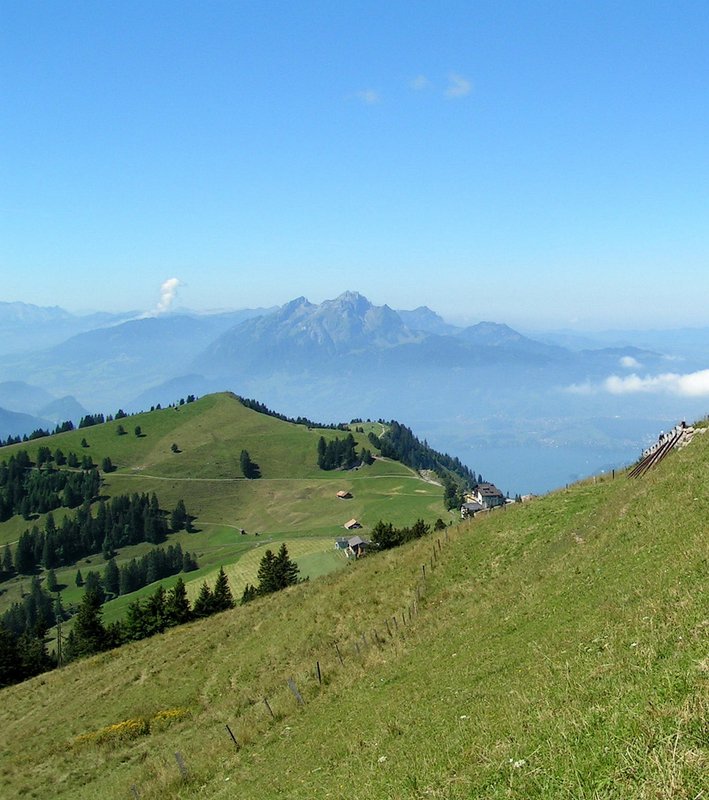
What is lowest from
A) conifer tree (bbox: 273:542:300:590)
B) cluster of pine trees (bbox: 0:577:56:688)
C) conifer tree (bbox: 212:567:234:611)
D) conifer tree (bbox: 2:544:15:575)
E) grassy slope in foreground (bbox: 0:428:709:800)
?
conifer tree (bbox: 2:544:15:575)

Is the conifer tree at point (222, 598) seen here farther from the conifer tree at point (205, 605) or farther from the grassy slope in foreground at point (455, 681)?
the grassy slope in foreground at point (455, 681)

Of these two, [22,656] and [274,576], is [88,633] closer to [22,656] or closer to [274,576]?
[22,656]

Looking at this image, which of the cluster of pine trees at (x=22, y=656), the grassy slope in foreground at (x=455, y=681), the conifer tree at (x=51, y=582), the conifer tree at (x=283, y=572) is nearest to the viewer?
the grassy slope in foreground at (x=455, y=681)

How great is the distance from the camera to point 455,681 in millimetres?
18141

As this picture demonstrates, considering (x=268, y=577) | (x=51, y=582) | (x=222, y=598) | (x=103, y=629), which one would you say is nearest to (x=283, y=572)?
(x=268, y=577)

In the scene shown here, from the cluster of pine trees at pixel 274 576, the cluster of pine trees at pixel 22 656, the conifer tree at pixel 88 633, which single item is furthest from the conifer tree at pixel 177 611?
the cluster of pine trees at pixel 22 656

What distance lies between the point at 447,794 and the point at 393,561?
32.3m

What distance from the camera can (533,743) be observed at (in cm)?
1023

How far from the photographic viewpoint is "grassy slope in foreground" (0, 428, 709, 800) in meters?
9.62

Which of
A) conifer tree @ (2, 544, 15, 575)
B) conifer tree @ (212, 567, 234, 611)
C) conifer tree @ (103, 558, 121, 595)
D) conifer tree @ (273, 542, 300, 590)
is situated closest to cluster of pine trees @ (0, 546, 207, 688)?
conifer tree @ (212, 567, 234, 611)

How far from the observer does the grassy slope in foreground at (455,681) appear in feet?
31.6

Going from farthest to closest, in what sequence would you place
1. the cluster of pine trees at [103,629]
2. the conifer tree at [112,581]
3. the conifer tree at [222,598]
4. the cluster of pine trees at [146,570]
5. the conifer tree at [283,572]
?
the conifer tree at [112,581], the cluster of pine trees at [146,570], the conifer tree at [283,572], the conifer tree at [222,598], the cluster of pine trees at [103,629]

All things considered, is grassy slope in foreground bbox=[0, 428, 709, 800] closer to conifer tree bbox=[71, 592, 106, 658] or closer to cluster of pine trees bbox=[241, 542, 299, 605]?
conifer tree bbox=[71, 592, 106, 658]

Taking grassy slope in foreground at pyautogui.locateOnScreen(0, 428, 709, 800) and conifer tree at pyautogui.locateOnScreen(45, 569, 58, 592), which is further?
conifer tree at pyautogui.locateOnScreen(45, 569, 58, 592)
